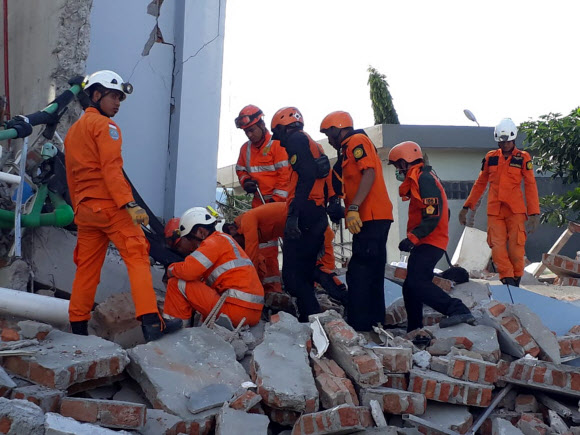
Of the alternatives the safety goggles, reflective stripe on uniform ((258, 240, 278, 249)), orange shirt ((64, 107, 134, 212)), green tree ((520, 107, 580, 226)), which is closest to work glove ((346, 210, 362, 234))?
reflective stripe on uniform ((258, 240, 278, 249))

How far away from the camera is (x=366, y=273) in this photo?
5750 mm

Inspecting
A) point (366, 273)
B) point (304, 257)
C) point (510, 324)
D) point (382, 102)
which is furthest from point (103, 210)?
point (382, 102)

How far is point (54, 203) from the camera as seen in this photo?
5.80 metres

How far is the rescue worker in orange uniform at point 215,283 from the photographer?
5.21 m

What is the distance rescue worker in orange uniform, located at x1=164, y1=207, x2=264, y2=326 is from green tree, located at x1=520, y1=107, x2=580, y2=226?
25.4 ft

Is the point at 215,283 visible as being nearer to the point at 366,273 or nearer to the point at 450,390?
the point at 366,273

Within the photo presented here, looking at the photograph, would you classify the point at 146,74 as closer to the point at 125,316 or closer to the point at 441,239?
the point at 125,316

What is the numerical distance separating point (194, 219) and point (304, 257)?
100 cm

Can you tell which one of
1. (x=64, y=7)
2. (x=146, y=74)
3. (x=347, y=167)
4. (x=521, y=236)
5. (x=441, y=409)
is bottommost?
(x=441, y=409)

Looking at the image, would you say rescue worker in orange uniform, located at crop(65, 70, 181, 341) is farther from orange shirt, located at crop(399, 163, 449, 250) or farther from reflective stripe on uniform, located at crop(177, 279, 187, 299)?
orange shirt, located at crop(399, 163, 449, 250)

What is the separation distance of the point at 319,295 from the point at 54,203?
269cm

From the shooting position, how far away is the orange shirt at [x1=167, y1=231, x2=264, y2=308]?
5.19 metres

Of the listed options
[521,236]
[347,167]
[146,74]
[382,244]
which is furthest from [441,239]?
[146,74]

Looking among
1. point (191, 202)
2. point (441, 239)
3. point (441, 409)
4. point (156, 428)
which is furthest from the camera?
point (191, 202)
